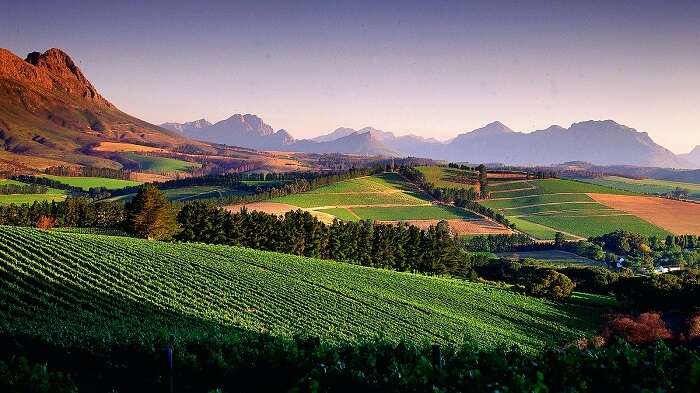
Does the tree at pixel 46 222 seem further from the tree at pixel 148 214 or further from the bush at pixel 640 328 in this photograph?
the bush at pixel 640 328

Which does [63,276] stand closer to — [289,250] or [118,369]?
[118,369]

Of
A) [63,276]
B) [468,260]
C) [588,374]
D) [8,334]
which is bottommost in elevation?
[468,260]

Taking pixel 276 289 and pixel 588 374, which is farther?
pixel 276 289

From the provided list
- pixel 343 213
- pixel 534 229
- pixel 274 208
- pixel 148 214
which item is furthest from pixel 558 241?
pixel 148 214

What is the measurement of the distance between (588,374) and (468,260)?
10580 centimetres

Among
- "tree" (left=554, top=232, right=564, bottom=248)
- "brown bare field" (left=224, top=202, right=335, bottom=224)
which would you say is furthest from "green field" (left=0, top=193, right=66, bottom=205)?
"tree" (left=554, top=232, right=564, bottom=248)

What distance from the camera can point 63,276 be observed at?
43906mm

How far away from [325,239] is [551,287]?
4381cm

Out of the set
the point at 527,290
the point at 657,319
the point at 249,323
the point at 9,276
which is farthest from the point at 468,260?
the point at 9,276

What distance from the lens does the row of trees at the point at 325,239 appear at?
10250 centimetres

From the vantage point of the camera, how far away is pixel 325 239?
4237 inches

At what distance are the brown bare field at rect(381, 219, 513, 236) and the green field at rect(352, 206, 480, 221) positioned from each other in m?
4.66

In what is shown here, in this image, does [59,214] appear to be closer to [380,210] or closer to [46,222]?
[46,222]

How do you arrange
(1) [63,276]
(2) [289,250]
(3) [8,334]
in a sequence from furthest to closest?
(2) [289,250], (1) [63,276], (3) [8,334]
